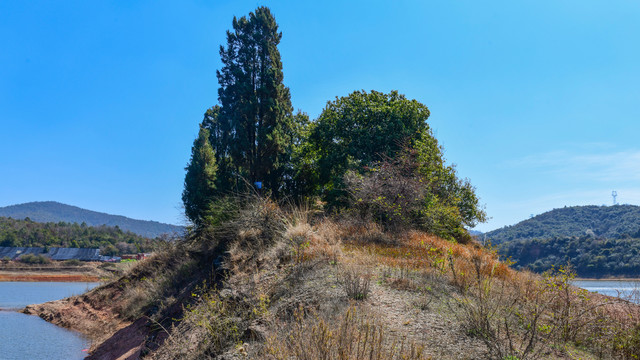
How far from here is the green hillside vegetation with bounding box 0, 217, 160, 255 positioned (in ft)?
294

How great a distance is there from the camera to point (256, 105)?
20062 millimetres

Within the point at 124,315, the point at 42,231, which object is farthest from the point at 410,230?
the point at 42,231

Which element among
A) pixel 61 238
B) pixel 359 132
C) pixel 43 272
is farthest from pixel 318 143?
pixel 61 238

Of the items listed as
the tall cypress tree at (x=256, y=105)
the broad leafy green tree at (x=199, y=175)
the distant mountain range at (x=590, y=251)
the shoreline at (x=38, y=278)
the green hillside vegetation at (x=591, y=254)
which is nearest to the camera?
the tall cypress tree at (x=256, y=105)

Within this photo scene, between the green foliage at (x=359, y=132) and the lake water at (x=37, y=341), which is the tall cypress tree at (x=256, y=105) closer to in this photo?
the green foliage at (x=359, y=132)

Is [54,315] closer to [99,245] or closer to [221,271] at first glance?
[221,271]

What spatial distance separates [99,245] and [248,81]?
Answer: 91.5 meters

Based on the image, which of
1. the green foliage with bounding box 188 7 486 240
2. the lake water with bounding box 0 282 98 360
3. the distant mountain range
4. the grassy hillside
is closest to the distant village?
the lake water with bounding box 0 282 98 360

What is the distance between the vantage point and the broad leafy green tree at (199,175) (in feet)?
90.7

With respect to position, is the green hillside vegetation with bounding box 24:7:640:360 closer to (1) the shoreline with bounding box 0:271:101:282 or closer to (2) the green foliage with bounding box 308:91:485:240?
(2) the green foliage with bounding box 308:91:485:240

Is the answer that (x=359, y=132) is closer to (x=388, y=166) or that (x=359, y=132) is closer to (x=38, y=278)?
(x=388, y=166)

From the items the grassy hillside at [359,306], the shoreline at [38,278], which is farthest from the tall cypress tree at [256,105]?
the shoreline at [38,278]

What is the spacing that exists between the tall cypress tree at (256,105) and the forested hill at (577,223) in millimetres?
35317

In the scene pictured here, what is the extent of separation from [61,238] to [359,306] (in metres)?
111
